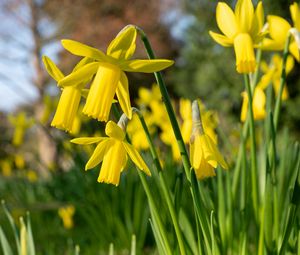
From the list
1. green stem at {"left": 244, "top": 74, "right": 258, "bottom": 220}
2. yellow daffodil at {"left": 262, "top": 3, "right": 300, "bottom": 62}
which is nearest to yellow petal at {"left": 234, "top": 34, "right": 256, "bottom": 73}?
green stem at {"left": 244, "top": 74, "right": 258, "bottom": 220}

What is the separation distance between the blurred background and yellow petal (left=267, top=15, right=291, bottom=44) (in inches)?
23.4

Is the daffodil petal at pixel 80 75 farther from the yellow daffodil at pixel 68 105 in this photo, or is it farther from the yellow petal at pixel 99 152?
the yellow petal at pixel 99 152

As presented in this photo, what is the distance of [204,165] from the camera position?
28.9 inches

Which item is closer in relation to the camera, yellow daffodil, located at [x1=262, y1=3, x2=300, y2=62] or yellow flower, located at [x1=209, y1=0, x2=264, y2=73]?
yellow flower, located at [x1=209, y1=0, x2=264, y2=73]

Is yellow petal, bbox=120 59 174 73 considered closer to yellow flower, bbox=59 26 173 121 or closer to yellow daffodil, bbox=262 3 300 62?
yellow flower, bbox=59 26 173 121

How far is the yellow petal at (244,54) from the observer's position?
0.73 meters

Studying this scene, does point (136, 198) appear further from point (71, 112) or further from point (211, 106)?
point (211, 106)

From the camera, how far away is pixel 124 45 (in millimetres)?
616

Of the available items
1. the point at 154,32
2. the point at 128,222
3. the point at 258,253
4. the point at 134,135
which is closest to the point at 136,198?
the point at 128,222

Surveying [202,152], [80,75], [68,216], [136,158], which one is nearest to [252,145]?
[202,152]

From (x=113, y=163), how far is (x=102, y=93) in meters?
0.11

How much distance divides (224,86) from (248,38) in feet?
29.8

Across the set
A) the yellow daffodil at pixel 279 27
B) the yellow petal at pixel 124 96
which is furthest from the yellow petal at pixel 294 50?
the yellow petal at pixel 124 96

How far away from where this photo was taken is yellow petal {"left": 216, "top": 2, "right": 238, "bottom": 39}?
0.79 metres
